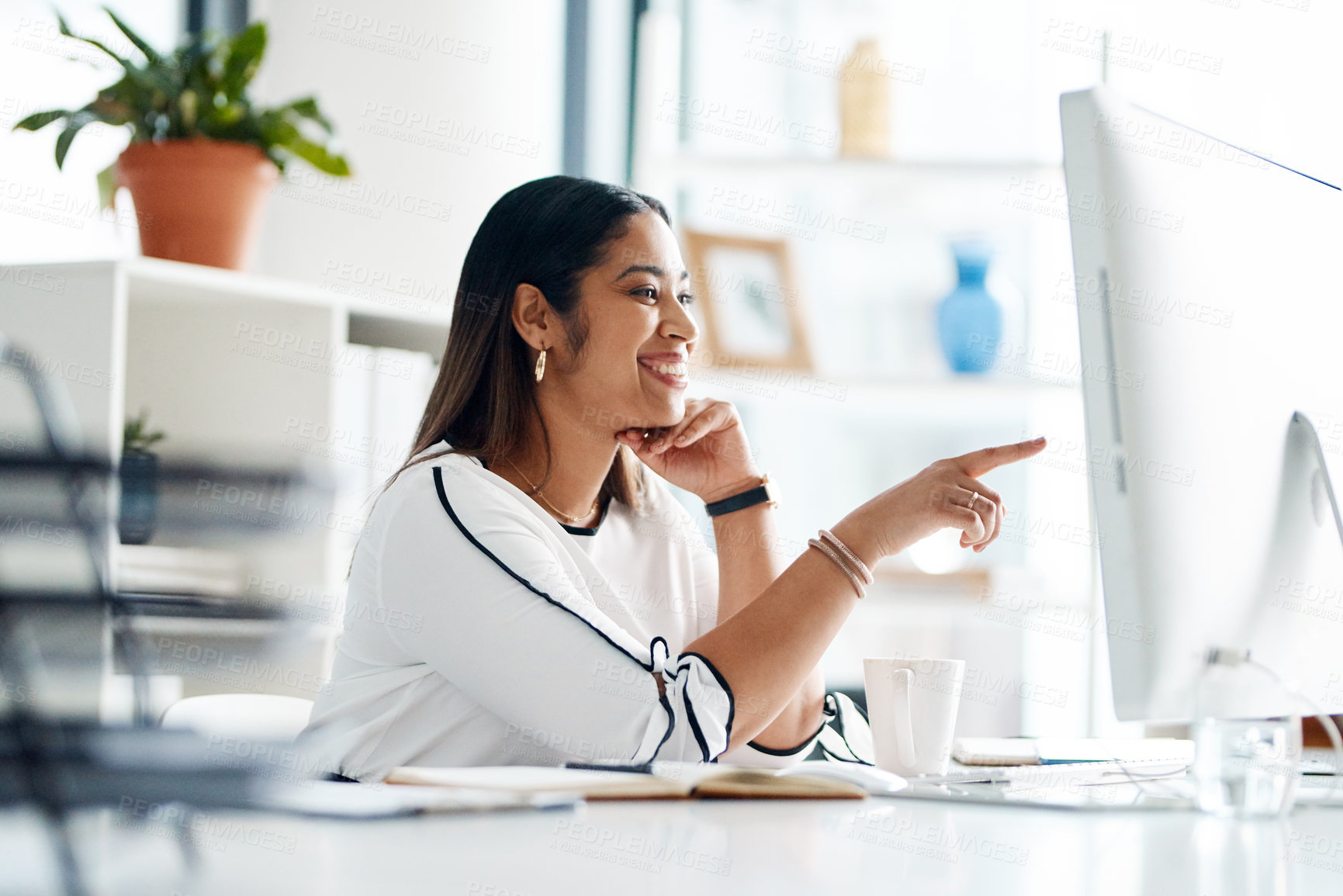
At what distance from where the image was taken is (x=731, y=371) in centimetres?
274

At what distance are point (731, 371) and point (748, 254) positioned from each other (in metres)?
0.27

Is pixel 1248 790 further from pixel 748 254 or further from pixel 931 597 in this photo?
pixel 748 254

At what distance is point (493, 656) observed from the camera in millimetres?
1196

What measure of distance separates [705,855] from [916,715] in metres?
0.49

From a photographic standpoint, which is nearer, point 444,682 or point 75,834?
point 75,834

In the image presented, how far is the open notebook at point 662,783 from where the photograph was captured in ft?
2.85

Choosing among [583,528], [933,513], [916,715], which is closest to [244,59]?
[583,528]

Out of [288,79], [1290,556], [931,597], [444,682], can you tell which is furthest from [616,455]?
[288,79]

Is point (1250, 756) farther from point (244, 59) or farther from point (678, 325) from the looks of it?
point (244, 59)

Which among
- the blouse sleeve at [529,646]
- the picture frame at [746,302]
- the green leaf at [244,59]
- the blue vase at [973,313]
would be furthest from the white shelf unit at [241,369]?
the blue vase at [973,313]

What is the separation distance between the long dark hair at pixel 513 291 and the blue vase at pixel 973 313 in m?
1.28

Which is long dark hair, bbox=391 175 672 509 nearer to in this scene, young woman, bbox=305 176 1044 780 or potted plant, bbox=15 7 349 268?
young woman, bbox=305 176 1044 780

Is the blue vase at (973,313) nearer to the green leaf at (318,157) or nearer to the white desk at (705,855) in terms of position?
the green leaf at (318,157)

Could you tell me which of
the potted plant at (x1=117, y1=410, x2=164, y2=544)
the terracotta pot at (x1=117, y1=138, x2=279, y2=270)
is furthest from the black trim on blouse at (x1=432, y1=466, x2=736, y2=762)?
the terracotta pot at (x1=117, y1=138, x2=279, y2=270)
